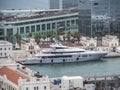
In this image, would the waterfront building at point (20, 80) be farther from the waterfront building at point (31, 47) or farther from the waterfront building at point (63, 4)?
the waterfront building at point (63, 4)

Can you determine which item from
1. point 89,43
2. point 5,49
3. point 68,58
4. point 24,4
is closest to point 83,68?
point 68,58

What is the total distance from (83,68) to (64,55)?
72.5 inches

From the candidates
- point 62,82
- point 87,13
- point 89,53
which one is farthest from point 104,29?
point 62,82

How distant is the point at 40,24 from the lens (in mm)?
26984

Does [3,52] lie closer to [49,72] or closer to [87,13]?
[49,72]

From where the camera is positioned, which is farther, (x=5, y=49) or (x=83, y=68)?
(x=5, y=49)

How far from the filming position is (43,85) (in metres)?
13.6

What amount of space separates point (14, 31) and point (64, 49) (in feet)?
16.0

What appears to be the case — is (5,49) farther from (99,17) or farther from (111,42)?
(99,17)

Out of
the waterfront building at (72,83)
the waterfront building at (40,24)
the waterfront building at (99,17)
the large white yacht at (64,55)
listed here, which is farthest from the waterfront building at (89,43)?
the waterfront building at (72,83)

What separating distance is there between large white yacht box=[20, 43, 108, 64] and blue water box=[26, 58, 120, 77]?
1.01ft

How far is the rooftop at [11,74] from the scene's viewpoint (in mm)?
14319

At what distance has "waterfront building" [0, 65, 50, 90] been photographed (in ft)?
44.6

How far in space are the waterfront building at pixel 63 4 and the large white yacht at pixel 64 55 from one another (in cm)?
948
